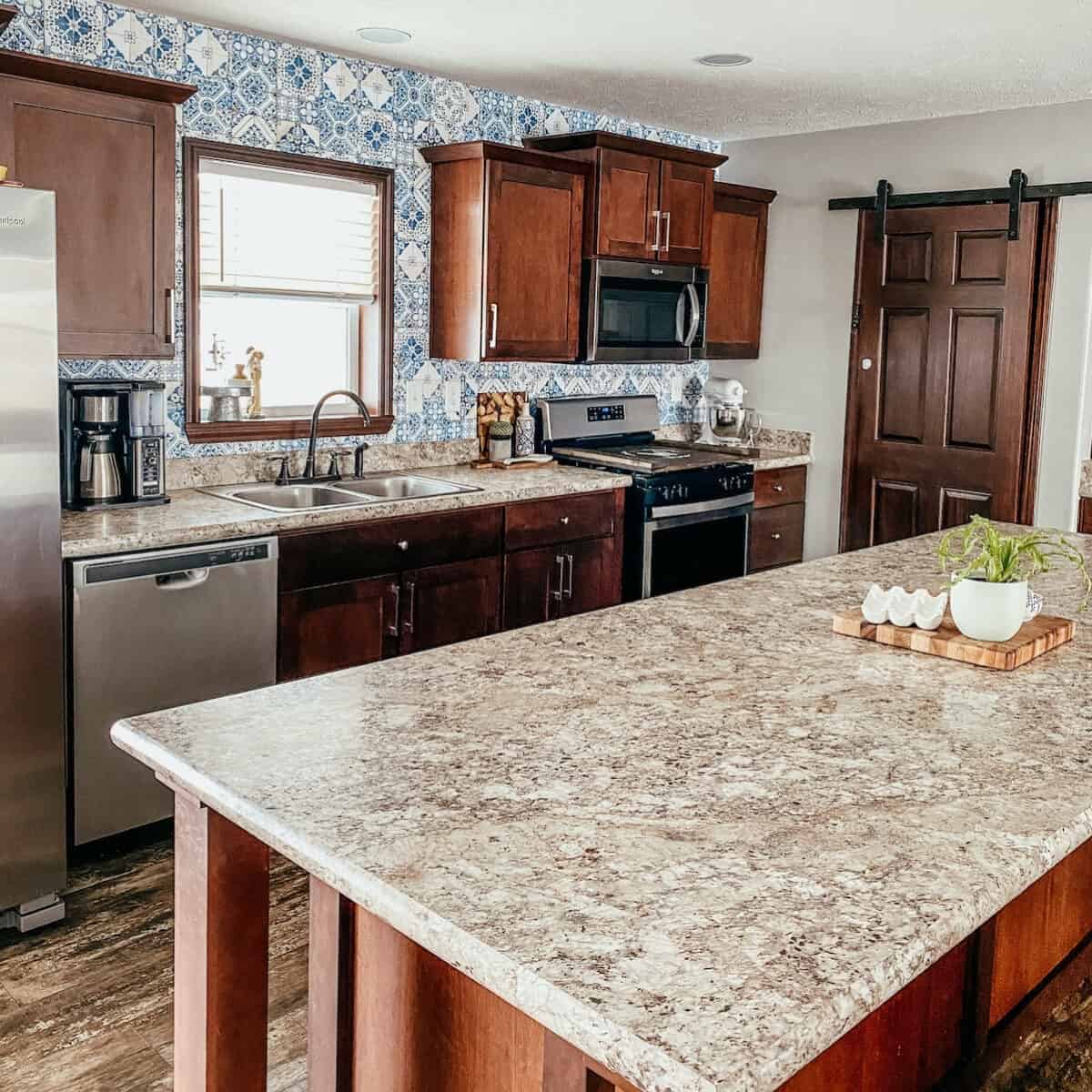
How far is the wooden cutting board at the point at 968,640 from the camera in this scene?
2.16 metres

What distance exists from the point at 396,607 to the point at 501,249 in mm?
1484

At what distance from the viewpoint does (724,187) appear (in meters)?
5.50

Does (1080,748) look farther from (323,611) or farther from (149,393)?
(149,393)

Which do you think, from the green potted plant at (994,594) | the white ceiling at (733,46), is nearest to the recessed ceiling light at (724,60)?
the white ceiling at (733,46)

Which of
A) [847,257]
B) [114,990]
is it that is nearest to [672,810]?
[114,990]

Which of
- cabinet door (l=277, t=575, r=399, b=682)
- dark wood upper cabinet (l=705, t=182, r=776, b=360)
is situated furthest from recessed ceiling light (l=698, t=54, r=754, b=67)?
cabinet door (l=277, t=575, r=399, b=682)

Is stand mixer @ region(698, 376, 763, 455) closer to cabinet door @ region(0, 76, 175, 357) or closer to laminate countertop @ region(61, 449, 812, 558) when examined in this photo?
laminate countertop @ region(61, 449, 812, 558)

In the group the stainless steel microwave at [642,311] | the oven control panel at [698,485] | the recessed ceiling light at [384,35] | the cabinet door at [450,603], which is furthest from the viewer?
the stainless steel microwave at [642,311]

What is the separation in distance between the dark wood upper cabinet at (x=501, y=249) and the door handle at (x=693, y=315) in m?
0.72

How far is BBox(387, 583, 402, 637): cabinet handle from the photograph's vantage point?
394 cm

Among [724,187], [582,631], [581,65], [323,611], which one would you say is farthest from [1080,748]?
[724,187]

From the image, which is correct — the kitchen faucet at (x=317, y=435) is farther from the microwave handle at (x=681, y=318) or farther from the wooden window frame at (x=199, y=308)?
the microwave handle at (x=681, y=318)

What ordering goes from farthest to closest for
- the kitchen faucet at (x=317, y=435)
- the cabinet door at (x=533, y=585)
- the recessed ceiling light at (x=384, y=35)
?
the cabinet door at (x=533, y=585) < the kitchen faucet at (x=317, y=435) < the recessed ceiling light at (x=384, y=35)

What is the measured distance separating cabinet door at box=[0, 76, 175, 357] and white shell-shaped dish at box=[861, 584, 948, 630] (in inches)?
88.7
